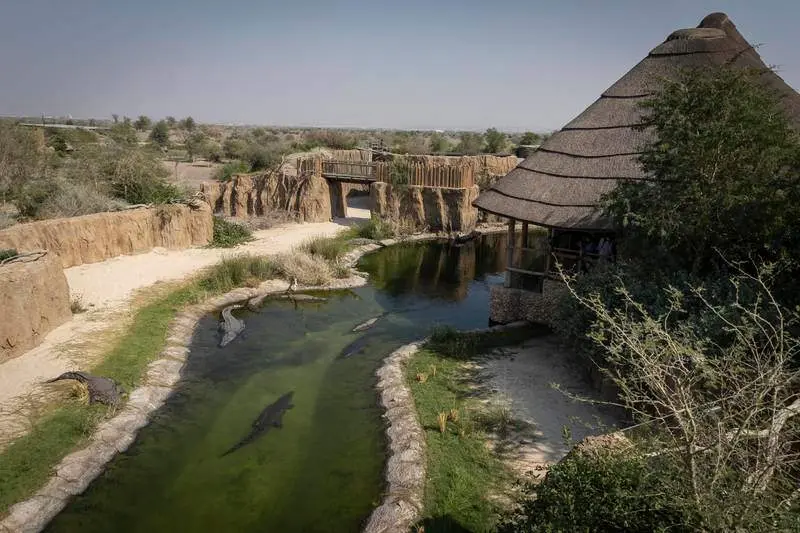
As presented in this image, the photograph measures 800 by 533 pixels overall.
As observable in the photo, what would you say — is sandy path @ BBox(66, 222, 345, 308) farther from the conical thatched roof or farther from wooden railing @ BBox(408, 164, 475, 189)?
the conical thatched roof

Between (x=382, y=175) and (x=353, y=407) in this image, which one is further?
(x=382, y=175)

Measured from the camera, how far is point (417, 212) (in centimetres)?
2130

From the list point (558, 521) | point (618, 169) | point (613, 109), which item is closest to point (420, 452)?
point (558, 521)

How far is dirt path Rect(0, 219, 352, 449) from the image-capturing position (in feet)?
23.9

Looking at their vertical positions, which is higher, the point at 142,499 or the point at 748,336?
the point at 748,336

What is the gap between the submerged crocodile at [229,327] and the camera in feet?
34.0

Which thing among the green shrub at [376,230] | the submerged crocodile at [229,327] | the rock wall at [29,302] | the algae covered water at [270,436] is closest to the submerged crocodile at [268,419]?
the algae covered water at [270,436]

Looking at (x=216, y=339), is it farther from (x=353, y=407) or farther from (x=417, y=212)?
(x=417, y=212)

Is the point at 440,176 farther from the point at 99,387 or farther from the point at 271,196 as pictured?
the point at 99,387

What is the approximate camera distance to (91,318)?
10.3 m

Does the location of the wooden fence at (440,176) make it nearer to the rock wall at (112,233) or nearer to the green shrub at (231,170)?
the rock wall at (112,233)

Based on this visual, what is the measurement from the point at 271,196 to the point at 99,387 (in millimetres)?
15861

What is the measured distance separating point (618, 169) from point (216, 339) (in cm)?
858

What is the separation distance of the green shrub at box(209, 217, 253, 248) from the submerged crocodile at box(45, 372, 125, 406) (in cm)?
902
